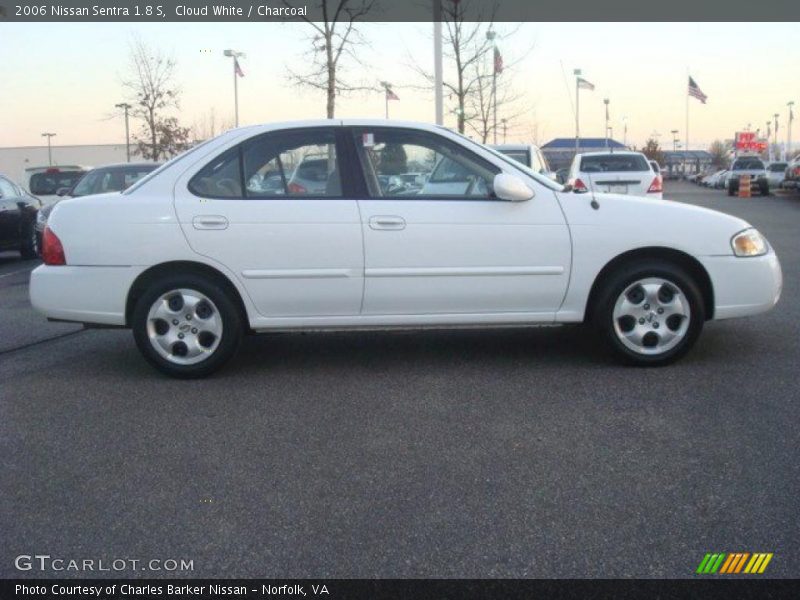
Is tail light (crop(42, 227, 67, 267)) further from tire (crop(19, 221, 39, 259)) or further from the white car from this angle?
the white car

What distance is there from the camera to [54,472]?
421 cm

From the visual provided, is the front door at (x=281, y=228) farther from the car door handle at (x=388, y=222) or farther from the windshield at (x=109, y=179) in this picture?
the windshield at (x=109, y=179)

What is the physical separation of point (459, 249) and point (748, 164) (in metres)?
39.8

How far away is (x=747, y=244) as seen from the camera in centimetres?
595

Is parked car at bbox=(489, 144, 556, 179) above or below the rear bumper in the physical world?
above

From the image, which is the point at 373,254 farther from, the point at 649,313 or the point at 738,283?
the point at 738,283

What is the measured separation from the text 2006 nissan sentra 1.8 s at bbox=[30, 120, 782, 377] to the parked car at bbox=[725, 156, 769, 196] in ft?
118

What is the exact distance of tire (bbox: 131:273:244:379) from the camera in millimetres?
5770

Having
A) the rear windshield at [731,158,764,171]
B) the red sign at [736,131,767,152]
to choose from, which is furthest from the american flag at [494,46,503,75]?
the red sign at [736,131,767,152]

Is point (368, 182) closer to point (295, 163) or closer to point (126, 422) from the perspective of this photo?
point (295, 163)

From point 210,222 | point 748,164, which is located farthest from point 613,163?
point 748,164
